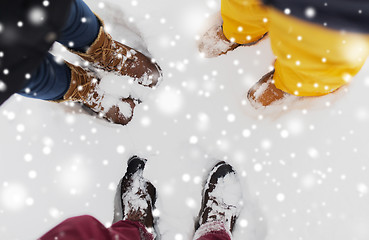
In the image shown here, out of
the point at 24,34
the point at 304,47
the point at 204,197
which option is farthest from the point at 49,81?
the point at 204,197

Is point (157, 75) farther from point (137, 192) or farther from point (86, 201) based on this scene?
point (86, 201)

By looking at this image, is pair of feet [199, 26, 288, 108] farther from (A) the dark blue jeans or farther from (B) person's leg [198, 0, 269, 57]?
(A) the dark blue jeans

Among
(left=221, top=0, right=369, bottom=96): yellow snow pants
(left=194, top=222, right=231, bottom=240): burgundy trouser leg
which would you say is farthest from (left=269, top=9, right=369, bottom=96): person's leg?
(left=194, top=222, right=231, bottom=240): burgundy trouser leg

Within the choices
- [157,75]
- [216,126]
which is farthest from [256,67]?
[157,75]

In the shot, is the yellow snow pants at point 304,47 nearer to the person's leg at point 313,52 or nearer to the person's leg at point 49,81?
the person's leg at point 313,52

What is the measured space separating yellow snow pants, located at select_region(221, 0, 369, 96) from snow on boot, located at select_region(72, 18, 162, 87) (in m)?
0.44

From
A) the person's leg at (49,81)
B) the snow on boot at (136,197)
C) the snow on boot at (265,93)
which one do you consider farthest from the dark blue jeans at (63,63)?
the snow on boot at (265,93)

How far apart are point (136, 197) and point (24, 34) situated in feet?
2.93

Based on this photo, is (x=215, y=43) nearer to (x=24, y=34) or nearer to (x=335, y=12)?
(x=335, y=12)

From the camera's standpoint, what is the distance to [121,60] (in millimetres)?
1169

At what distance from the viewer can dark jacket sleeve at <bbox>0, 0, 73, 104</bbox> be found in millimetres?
622

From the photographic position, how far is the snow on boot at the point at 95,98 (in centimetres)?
103

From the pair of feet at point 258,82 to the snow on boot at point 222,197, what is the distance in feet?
1.13

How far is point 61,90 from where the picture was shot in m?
0.96
